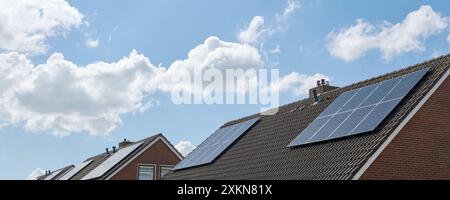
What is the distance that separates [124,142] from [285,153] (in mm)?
25121

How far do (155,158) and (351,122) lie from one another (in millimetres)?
20239

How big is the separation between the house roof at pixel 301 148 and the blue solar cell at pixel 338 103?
2.34 ft

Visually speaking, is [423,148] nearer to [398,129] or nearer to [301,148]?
[398,129]

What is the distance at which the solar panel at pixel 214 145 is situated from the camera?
23266 millimetres

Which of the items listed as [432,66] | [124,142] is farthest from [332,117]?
[124,142]

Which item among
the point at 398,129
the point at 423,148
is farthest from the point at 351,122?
the point at 423,148

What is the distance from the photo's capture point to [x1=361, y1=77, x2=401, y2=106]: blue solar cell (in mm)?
16891

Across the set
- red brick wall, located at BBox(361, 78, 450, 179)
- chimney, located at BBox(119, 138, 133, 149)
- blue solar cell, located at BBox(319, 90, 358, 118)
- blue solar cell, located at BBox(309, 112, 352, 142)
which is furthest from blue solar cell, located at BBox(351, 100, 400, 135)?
chimney, located at BBox(119, 138, 133, 149)

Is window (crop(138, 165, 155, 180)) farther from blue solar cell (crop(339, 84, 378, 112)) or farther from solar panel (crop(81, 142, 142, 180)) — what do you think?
blue solar cell (crop(339, 84, 378, 112))

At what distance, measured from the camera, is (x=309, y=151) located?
687 inches

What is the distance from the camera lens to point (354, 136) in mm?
16031
